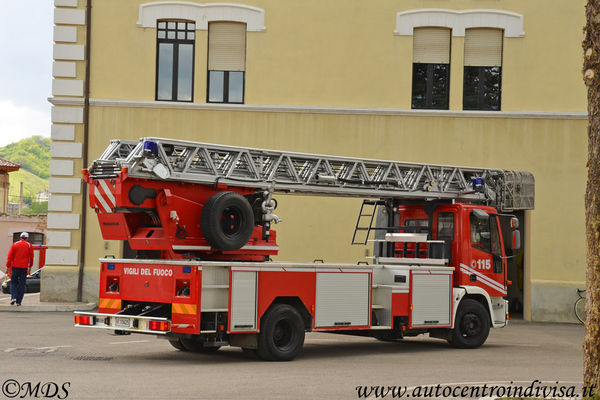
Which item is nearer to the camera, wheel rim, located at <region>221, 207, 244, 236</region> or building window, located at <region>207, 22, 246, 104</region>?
wheel rim, located at <region>221, 207, 244, 236</region>

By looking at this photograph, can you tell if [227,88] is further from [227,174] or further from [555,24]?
[227,174]

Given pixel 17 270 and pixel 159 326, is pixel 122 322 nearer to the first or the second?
pixel 159 326

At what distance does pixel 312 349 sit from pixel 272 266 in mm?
2548

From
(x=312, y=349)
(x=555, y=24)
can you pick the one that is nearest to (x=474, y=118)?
(x=555, y=24)

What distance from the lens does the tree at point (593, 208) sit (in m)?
8.98

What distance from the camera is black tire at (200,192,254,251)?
1363cm

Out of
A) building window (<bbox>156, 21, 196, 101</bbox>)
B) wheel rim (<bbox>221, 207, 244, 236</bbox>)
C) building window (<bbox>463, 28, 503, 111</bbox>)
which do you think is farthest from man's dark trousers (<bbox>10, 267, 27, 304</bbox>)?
building window (<bbox>463, 28, 503, 111</bbox>)

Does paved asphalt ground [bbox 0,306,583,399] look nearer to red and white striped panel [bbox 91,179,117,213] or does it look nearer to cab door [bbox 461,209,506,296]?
cab door [bbox 461,209,506,296]

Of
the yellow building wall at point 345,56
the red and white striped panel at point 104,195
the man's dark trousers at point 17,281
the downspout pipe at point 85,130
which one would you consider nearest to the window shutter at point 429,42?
the yellow building wall at point 345,56

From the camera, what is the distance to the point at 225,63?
80.3 feet

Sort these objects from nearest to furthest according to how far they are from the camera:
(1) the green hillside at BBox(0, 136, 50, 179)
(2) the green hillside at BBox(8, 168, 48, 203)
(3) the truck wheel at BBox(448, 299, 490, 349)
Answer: (3) the truck wheel at BBox(448, 299, 490, 349), (2) the green hillside at BBox(8, 168, 48, 203), (1) the green hillside at BBox(0, 136, 50, 179)

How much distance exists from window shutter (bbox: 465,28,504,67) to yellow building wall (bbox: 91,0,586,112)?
216mm

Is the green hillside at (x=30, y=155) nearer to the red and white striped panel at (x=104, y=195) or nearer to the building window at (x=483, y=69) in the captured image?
the building window at (x=483, y=69)

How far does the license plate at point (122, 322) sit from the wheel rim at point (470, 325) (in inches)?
251
